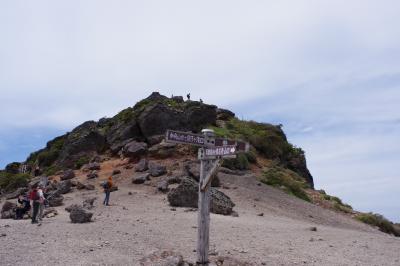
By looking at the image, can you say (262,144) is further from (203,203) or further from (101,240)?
(203,203)

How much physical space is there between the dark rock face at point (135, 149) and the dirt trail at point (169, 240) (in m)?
10.5

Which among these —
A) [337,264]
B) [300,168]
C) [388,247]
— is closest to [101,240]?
[337,264]

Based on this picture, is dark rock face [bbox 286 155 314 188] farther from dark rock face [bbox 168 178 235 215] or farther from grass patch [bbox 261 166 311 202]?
dark rock face [bbox 168 178 235 215]

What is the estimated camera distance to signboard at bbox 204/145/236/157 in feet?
35.7

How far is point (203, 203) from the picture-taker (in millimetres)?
11523

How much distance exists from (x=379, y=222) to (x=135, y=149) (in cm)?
1731

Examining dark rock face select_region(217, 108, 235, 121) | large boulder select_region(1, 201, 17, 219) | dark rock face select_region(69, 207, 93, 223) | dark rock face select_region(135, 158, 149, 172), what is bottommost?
dark rock face select_region(69, 207, 93, 223)

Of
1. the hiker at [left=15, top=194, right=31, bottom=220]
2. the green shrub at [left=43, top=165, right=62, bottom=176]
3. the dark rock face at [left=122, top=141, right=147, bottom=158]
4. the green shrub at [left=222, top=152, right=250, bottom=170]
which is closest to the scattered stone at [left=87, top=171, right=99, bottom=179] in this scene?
the dark rock face at [left=122, top=141, right=147, bottom=158]

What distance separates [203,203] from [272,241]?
20.2 ft

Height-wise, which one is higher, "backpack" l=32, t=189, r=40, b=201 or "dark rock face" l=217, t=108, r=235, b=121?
"dark rock face" l=217, t=108, r=235, b=121

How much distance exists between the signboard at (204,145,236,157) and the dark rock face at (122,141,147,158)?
25813 millimetres

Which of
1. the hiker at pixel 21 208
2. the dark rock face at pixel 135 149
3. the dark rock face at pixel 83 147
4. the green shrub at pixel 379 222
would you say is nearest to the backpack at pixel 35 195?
the hiker at pixel 21 208

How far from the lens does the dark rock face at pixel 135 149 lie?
37.0 metres

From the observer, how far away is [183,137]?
11477mm
